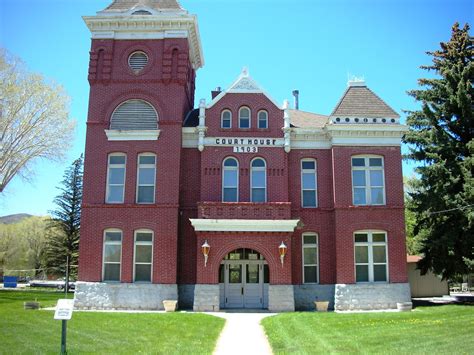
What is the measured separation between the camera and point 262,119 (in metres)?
23.9

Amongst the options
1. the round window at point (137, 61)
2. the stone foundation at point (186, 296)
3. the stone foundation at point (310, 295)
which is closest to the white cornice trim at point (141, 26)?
the round window at point (137, 61)

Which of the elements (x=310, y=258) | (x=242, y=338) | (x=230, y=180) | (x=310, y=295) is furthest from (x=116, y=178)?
(x=242, y=338)

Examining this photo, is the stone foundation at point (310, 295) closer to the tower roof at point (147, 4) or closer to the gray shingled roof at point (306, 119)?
the gray shingled roof at point (306, 119)

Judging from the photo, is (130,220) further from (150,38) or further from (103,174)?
(150,38)

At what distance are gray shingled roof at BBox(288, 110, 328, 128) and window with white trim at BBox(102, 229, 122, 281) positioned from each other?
33.1 ft

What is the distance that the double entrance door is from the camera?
22.5 m

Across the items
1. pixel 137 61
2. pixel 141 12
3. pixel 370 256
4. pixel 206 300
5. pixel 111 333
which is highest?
pixel 141 12

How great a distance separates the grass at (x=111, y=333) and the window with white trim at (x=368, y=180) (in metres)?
9.47

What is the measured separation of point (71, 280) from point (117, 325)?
39748 mm

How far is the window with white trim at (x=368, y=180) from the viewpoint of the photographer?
23.0 meters

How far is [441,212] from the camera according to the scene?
22.7 meters

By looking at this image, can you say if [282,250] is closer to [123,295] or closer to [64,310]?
[123,295]

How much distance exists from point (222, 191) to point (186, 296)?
5053 millimetres

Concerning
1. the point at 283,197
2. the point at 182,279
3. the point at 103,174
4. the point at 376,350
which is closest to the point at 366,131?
the point at 283,197
